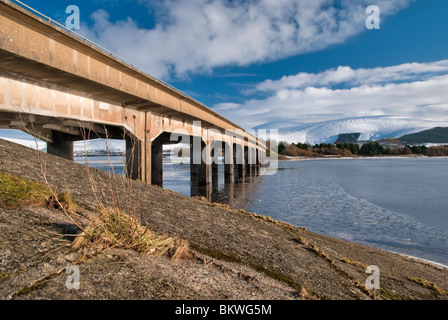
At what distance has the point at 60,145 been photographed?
66.7ft

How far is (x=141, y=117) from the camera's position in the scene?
44.5 ft

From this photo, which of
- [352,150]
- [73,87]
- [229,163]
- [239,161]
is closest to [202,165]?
[229,163]

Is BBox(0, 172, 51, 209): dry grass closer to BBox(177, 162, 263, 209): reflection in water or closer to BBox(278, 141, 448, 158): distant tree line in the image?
BBox(177, 162, 263, 209): reflection in water

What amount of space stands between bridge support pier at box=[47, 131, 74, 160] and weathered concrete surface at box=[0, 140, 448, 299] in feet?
41.4

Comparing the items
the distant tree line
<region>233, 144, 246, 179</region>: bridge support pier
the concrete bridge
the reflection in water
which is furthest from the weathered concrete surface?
the distant tree line

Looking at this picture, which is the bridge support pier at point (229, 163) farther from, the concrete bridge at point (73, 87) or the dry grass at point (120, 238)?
the dry grass at point (120, 238)

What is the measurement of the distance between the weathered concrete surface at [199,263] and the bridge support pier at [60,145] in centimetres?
1261

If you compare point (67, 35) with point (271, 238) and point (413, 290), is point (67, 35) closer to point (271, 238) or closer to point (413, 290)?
point (271, 238)

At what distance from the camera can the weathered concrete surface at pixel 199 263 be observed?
10.1ft

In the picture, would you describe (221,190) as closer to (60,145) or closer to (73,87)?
(60,145)

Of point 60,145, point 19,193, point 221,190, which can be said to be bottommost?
point 221,190

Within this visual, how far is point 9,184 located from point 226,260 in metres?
4.29

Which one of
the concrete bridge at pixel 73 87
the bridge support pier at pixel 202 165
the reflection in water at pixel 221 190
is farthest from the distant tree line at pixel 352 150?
the concrete bridge at pixel 73 87

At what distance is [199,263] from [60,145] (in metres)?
20.1
